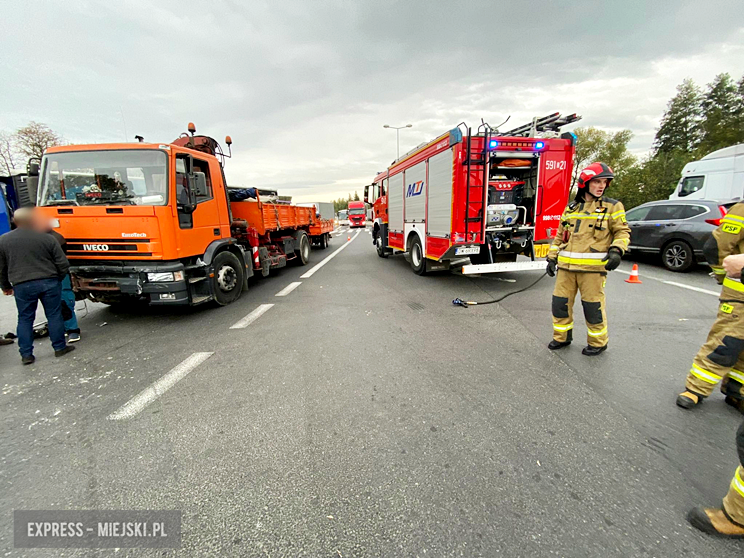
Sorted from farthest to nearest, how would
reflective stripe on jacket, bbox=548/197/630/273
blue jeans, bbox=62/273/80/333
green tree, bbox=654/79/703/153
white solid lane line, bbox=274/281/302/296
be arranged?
green tree, bbox=654/79/703/153 < white solid lane line, bbox=274/281/302/296 < blue jeans, bbox=62/273/80/333 < reflective stripe on jacket, bbox=548/197/630/273

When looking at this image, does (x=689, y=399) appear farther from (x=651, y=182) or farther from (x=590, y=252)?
(x=651, y=182)

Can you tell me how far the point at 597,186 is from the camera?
3373 millimetres

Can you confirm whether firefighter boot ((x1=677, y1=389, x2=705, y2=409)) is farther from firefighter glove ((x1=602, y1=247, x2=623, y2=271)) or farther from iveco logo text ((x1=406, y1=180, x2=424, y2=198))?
iveco logo text ((x1=406, y1=180, x2=424, y2=198))

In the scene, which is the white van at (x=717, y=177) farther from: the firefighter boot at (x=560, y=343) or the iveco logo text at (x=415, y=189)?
the firefighter boot at (x=560, y=343)

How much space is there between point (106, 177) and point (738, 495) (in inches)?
259

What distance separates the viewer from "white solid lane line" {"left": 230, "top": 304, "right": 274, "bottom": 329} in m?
4.71

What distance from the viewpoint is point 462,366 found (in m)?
3.30

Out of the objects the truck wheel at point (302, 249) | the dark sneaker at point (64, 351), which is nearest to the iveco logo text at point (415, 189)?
the truck wheel at point (302, 249)

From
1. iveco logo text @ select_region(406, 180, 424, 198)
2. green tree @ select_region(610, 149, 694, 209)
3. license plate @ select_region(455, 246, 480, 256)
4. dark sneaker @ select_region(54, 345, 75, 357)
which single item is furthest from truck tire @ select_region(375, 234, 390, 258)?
green tree @ select_region(610, 149, 694, 209)

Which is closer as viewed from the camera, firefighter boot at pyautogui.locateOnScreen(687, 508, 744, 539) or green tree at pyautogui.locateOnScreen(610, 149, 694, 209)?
firefighter boot at pyautogui.locateOnScreen(687, 508, 744, 539)

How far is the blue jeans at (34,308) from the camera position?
11.7 feet

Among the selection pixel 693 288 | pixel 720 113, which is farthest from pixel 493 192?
pixel 720 113

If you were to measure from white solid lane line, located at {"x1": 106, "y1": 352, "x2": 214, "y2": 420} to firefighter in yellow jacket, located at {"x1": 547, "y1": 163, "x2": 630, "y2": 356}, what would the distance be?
3979 mm

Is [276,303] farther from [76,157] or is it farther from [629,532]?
[629,532]
